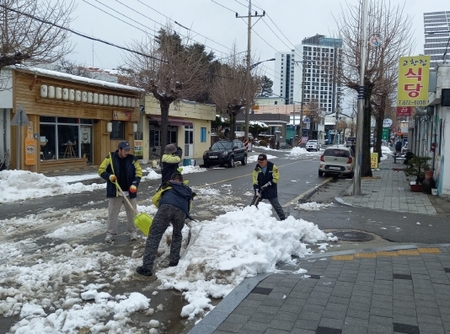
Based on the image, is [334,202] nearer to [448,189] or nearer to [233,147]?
[448,189]

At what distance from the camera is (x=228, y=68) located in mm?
41375

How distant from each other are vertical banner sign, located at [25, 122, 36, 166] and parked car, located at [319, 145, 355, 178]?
13220 mm

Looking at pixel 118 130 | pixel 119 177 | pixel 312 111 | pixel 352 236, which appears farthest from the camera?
pixel 312 111

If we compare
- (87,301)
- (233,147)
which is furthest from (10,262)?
(233,147)

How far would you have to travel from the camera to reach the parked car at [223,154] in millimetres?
26844

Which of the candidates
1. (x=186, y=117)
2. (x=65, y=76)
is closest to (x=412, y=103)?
(x=65, y=76)

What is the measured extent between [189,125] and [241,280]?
95.8 feet

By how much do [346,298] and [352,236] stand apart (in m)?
3.98

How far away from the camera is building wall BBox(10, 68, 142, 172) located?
19203 millimetres

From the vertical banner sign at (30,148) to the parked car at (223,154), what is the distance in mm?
10259

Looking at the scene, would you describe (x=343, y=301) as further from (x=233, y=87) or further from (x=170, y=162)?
(x=233, y=87)

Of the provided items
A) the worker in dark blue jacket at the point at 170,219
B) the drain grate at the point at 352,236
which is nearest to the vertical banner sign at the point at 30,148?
the drain grate at the point at 352,236

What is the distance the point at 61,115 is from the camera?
21.8 meters

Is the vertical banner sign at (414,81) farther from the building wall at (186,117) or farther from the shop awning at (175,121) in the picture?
the shop awning at (175,121)
